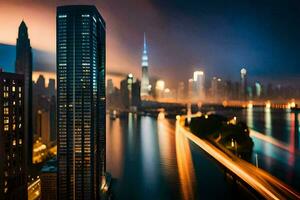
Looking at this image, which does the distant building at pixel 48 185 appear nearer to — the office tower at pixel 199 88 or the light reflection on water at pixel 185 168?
the light reflection on water at pixel 185 168

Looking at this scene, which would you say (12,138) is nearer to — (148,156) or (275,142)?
(148,156)

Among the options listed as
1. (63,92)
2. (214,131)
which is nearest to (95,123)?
(63,92)

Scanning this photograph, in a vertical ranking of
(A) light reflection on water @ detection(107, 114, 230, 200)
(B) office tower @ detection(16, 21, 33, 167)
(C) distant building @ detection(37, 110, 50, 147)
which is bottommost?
(A) light reflection on water @ detection(107, 114, 230, 200)

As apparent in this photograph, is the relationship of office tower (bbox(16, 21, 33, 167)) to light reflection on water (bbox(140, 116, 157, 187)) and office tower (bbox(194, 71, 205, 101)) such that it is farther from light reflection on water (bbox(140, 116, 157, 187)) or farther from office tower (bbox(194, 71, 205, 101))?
office tower (bbox(194, 71, 205, 101))

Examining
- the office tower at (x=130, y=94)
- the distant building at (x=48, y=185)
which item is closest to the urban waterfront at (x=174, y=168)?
the distant building at (x=48, y=185)

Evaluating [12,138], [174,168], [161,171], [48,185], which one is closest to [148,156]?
[174,168]

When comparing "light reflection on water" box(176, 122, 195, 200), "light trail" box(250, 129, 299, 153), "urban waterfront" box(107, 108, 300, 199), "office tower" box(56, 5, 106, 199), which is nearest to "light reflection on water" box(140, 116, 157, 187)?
"urban waterfront" box(107, 108, 300, 199)
